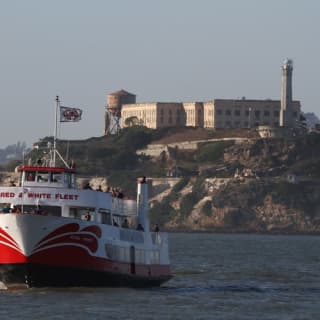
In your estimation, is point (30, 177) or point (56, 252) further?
point (30, 177)

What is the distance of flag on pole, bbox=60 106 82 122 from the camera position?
209 feet

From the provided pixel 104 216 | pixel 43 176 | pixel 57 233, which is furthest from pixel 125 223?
pixel 57 233

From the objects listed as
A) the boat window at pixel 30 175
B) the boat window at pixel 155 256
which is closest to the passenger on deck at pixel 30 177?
the boat window at pixel 30 175

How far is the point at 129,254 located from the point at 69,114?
6.03 m

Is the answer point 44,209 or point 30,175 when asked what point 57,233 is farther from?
point 30,175

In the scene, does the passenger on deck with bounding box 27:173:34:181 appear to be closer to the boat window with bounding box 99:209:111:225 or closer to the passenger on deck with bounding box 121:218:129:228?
the boat window with bounding box 99:209:111:225

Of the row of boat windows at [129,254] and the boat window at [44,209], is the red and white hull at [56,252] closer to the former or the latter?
the row of boat windows at [129,254]

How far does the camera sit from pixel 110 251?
61.0 m

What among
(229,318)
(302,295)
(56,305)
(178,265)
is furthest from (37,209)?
(178,265)

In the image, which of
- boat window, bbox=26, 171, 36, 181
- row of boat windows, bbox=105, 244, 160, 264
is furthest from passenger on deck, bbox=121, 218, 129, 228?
boat window, bbox=26, 171, 36, 181

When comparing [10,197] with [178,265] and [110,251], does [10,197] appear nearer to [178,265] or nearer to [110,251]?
[110,251]

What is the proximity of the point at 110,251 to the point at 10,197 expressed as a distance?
4.49 meters

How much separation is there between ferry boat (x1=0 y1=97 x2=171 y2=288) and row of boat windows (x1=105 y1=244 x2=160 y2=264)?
4 cm

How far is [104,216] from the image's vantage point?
6112 centimetres
